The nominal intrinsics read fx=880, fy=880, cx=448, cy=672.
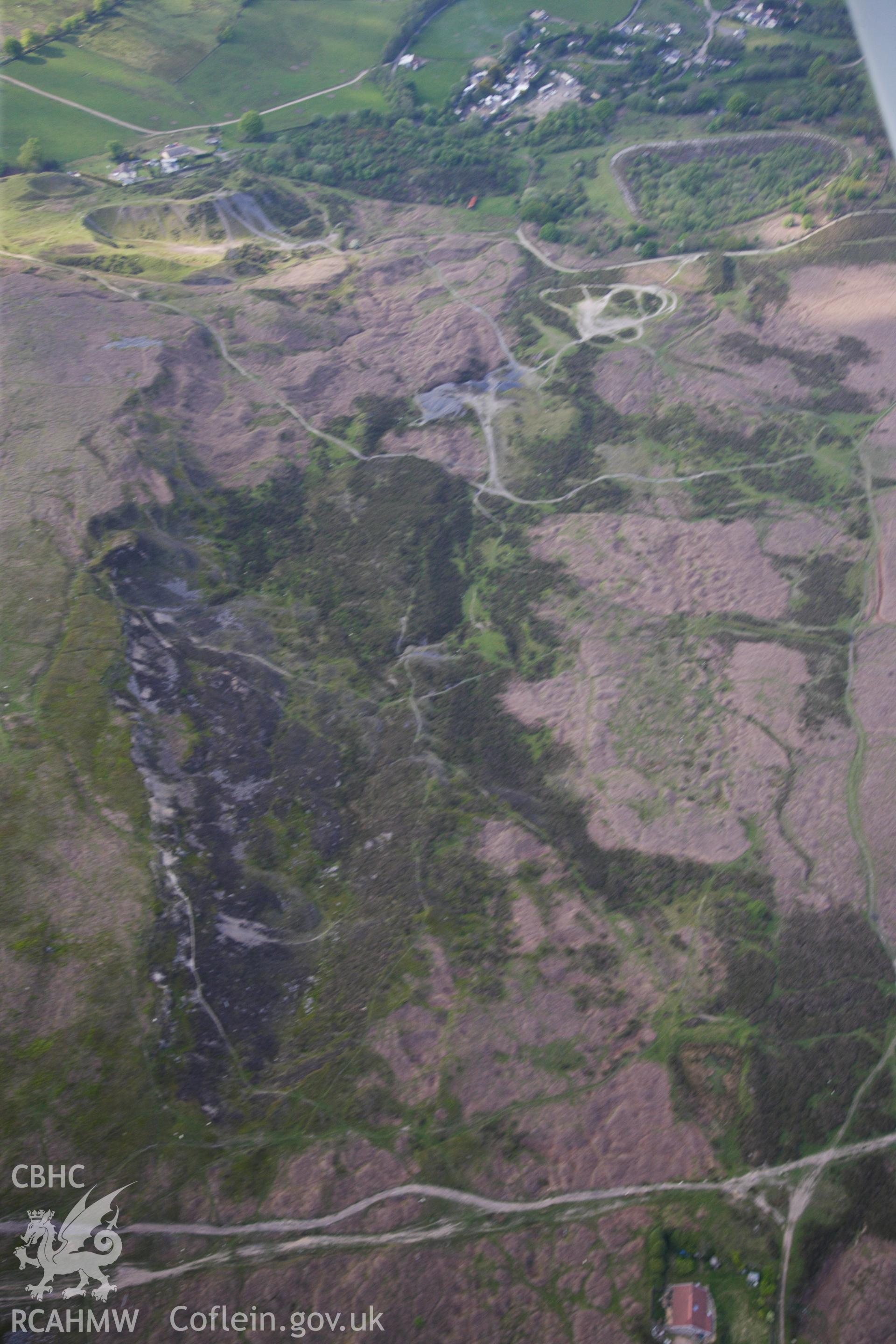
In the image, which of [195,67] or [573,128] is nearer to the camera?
[573,128]

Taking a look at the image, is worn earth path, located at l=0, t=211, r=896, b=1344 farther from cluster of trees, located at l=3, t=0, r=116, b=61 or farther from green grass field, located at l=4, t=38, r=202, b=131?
cluster of trees, located at l=3, t=0, r=116, b=61

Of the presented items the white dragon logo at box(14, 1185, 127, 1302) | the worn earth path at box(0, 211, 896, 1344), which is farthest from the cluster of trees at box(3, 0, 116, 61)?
the worn earth path at box(0, 211, 896, 1344)

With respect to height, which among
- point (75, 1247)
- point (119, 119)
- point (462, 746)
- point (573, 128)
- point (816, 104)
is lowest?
point (75, 1247)

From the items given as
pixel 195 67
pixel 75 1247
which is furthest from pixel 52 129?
pixel 75 1247

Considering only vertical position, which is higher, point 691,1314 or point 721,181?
point 721,181

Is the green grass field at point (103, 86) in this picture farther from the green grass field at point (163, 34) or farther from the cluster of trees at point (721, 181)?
the cluster of trees at point (721, 181)

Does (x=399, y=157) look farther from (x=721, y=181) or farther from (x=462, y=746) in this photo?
(x=462, y=746)

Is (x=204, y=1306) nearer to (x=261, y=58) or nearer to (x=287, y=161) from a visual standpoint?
(x=287, y=161)

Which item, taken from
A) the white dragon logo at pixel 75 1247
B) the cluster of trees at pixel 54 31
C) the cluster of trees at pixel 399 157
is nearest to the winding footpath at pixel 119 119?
the cluster of trees at pixel 54 31
